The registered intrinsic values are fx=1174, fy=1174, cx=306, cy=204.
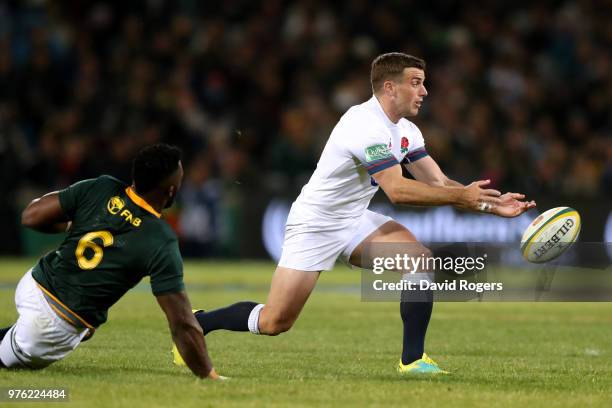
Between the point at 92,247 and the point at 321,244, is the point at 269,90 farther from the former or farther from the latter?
the point at 92,247

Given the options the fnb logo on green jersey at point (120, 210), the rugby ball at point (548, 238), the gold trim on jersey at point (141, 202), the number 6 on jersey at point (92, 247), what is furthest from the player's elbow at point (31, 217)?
Result: the rugby ball at point (548, 238)

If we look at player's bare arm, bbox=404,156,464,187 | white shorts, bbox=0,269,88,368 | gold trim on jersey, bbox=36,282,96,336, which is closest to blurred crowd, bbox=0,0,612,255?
player's bare arm, bbox=404,156,464,187

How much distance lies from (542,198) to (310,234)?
12054mm

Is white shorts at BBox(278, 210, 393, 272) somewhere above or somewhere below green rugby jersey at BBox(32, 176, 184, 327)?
below

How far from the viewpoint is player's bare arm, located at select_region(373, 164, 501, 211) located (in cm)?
760

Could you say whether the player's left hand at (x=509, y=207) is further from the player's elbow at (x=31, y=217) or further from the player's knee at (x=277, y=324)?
the player's elbow at (x=31, y=217)

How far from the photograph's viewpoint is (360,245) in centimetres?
857

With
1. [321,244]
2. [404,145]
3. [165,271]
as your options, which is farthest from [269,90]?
[165,271]

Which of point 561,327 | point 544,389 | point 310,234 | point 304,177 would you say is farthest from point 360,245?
point 304,177

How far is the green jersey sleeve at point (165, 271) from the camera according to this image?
7.01 metres

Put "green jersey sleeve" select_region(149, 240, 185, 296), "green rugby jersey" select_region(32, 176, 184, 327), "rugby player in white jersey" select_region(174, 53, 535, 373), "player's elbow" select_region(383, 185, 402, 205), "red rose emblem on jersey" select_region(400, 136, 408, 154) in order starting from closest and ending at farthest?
"green jersey sleeve" select_region(149, 240, 185, 296), "green rugby jersey" select_region(32, 176, 184, 327), "player's elbow" select_region(383, 185, 402, 205), "rugby player in white jersey" select_region(174, 53, 535, 373), "red rose emblem on jersey" select_region(400, 136, 408, 154)

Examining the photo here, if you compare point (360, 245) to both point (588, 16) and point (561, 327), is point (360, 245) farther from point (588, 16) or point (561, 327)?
point (588, 16)

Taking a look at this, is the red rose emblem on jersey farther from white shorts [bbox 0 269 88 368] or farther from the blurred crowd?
the blurred crowd

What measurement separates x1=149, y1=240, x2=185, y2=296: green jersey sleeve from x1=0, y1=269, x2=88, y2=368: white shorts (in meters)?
0.72
